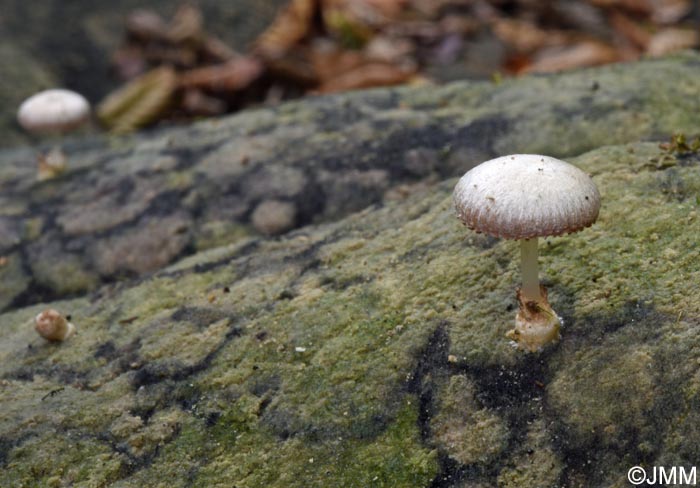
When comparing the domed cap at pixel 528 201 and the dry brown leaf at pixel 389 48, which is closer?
the domed cap at pixel 528 201

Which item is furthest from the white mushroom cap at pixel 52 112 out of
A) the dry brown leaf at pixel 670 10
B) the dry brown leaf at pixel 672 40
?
the dry brown leaf at pixel 670 10

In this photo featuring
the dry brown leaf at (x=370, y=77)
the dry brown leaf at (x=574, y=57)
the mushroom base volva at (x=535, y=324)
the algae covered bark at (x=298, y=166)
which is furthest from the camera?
the dry brown leaf at (x=574, y=57)

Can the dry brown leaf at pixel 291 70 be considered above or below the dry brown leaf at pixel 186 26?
below

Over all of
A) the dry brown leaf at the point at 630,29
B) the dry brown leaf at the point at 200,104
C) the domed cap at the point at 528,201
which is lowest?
the dry brown leaf at the point at 630,29

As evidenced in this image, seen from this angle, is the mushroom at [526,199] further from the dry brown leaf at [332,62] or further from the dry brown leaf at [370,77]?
the dry brown leaf at [332,62]

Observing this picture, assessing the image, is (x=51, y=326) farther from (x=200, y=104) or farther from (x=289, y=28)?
(x=289, y=28)

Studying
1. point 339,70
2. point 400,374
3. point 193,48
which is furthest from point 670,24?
point 400,374

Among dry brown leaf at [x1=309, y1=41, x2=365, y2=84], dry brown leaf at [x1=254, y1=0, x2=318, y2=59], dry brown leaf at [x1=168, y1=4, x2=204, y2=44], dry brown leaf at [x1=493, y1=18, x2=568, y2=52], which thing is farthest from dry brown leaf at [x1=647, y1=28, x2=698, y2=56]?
dry brown leaf at [x1=168, y1=4, x2=204, y2=44]

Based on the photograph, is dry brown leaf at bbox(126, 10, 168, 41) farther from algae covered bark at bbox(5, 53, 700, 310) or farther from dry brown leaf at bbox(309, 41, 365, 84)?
algae covered bark at bbox(5, 53, 700, 310)
